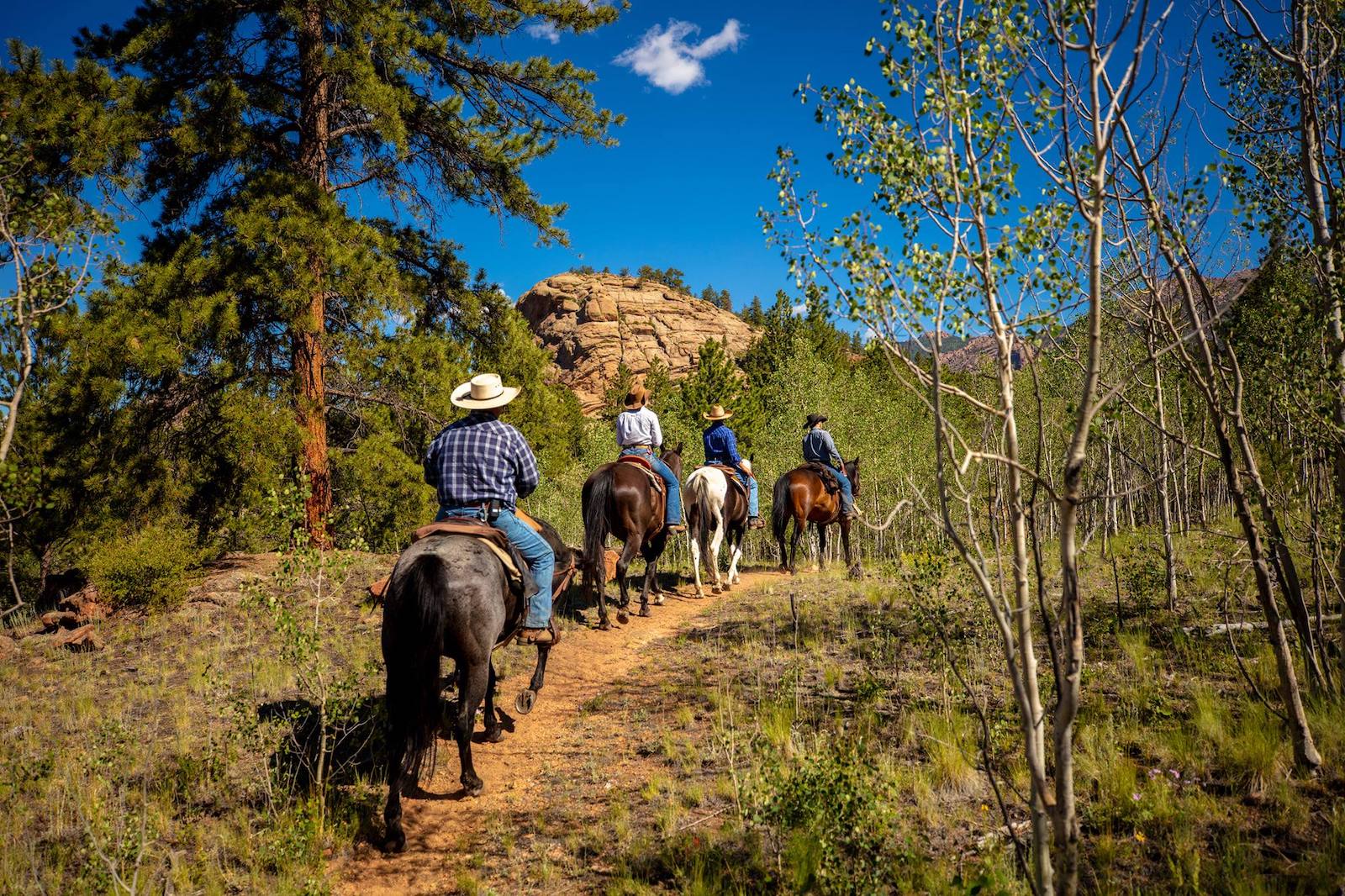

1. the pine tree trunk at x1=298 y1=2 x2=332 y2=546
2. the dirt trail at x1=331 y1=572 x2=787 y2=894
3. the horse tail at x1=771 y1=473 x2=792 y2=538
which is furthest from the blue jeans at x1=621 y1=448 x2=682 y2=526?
the pine tree trunk at x1=298 y1=2 x2=332 y2=546

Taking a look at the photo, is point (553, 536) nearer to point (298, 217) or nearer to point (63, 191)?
point (298, 217)

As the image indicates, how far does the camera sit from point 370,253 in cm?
1145

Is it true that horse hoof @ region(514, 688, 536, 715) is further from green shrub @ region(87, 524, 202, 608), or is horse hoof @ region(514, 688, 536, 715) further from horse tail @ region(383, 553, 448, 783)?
green shrub @ region(87, 524, 202, 608)

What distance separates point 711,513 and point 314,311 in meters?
7.95

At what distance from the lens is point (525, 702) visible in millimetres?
6938

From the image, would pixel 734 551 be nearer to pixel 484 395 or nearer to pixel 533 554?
pixel 533 554

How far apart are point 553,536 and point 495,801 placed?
112 inches

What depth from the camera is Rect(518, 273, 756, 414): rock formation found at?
322 ft

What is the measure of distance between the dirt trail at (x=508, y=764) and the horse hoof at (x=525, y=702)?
0.20 ft

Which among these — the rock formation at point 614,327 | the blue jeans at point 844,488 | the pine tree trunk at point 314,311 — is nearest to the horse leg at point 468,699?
the pine tree trunk at point 314,311

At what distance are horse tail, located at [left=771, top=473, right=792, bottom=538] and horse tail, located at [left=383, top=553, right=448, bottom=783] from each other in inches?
387

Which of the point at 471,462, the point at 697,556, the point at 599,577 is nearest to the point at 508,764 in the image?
the point at 471,462

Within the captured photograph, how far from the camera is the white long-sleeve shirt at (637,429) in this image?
10602 millimetres

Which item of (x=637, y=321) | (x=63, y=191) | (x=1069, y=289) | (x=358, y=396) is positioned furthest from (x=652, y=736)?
(x=637, y=321)
